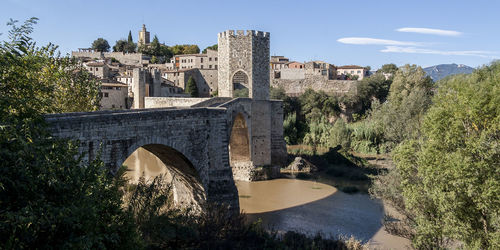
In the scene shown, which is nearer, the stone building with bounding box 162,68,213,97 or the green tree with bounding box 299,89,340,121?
the green tree with bounding box 299,89,340,121

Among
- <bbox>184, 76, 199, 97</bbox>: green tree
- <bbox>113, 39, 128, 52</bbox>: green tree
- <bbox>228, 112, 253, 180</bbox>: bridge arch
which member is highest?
<bbox>113, 39, 128, 52</bbox>: green tree

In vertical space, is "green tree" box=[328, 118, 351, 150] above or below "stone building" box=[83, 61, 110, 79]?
below

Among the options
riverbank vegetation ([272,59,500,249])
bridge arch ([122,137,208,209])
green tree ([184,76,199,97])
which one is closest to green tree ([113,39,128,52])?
green tree ([184,76,199,97])

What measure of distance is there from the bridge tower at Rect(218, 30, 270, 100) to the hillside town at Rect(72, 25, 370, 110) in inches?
27.1

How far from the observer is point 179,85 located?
52.0 meters

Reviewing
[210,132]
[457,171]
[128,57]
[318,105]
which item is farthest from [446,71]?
[457,171]

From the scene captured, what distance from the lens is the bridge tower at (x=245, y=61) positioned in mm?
24859

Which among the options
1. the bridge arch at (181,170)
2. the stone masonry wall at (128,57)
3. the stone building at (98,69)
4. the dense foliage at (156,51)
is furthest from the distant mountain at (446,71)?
the dense foliage at (156,51)

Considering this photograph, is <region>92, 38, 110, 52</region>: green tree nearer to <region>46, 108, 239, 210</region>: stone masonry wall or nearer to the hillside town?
the hillside town

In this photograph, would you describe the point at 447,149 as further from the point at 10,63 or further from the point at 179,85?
the point at 179,85

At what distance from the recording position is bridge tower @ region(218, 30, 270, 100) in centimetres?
2486

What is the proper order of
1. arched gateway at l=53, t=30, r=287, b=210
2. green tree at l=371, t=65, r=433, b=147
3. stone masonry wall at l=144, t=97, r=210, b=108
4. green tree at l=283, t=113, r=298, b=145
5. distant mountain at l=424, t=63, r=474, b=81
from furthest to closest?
distant mountain at l=424, t=63, r=474, b=81
green tree at l=283, t=113, r=298, b=145
green tree at l=371, t=65, r=433, b=147
stone masonry wall at l=144, t=97, r=210, b=108
arched gateway at l=53, t=30, r=287, b=210

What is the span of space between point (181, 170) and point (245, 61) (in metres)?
12.3

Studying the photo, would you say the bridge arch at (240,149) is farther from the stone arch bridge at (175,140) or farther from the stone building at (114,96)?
the stone building at (114,96)
